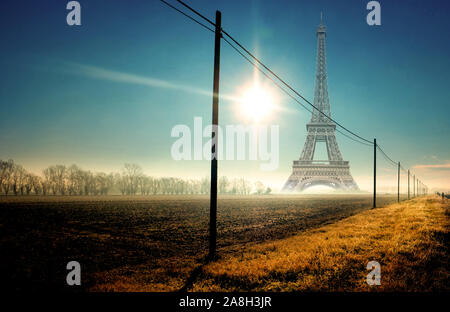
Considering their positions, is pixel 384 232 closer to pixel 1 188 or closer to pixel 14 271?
pixel 14 271

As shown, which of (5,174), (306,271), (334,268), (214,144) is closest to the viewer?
(306,271)

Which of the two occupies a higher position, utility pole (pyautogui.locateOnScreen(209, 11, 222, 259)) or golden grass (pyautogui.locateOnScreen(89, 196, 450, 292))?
utility pole (pyautogui.locateOnScreen(209, 11, 222, 259))

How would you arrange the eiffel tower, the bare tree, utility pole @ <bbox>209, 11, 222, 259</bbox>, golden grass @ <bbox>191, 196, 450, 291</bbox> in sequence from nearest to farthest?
golden grass @ <bbox>191, 196, 450, 291</bbox> < utility pole @ <bbox>209, 11, 222, 259</bbox> < the eiffel tower < the bare tree

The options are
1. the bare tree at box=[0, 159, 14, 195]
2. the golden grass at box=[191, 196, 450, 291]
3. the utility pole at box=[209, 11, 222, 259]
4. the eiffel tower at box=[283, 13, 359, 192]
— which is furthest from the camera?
the bare tree at box=[0, 159, 14, 195]

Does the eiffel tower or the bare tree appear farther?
the bare tree

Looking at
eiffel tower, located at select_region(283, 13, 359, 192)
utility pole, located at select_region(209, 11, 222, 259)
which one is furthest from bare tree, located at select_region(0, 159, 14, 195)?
utility pole, located at select_region(209, 11, 222, 259)

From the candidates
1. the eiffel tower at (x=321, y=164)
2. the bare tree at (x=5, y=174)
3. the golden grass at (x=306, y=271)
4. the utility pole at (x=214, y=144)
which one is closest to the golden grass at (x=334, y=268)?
the golden grass at (x=306, y=271)

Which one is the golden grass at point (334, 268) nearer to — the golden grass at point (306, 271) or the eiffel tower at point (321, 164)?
the golden grass at point (306, 271)

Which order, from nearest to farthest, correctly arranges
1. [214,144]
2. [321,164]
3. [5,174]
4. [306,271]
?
[306,271]
[214,144]
[321,164]
[5,174]

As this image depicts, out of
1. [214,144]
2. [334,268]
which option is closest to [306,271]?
[334,268]

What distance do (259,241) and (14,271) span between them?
379 inches

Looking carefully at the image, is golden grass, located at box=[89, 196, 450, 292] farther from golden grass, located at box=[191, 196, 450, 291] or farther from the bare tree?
the bare tree

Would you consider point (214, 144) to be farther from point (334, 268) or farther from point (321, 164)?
point (321, 164)
